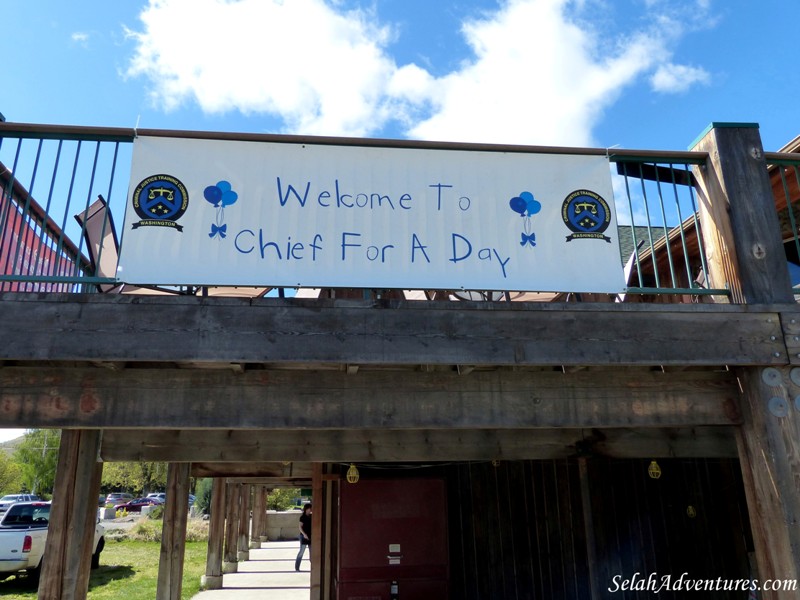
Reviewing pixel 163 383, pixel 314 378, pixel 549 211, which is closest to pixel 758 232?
pixel 549 211

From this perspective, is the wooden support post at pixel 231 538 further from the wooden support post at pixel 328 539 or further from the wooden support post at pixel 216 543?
the wooden support post at pixel 328 539

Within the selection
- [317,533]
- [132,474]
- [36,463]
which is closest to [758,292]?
[317,533]

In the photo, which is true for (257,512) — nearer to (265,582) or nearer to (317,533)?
(265,582)

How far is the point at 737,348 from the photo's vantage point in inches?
151

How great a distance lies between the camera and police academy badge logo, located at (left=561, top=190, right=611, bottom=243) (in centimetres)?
402

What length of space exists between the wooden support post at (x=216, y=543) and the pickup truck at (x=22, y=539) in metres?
2.32

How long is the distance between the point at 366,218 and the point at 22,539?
10254mm

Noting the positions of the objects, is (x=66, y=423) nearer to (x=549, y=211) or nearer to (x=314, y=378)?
(x=314, y=378)

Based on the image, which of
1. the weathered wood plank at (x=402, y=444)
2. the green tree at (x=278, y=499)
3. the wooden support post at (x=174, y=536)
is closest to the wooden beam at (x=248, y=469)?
the wooden support post at (x=174, y=536)

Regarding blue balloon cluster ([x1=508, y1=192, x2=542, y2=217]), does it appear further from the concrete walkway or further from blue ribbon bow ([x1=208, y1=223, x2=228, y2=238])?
the concrete walkway

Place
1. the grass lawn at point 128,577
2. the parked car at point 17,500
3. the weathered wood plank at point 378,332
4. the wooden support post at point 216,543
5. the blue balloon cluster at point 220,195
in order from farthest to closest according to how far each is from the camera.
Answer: the parked car at point 17,500
the wooden support post at point 216,543
the grass lawn at point 128,577
the blue balloon cluster at point 220,195
the weathered wood plank at point 378,332

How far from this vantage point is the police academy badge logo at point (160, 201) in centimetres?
377

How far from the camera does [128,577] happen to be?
1345cm

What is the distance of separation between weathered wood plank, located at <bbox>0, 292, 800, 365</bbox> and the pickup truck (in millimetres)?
8403
